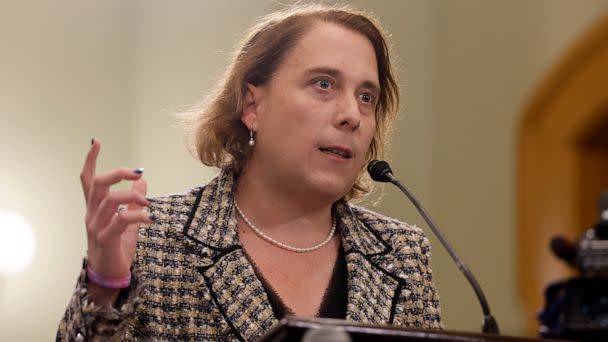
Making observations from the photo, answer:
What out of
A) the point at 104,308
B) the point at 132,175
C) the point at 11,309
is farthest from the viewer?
the point at 11,309

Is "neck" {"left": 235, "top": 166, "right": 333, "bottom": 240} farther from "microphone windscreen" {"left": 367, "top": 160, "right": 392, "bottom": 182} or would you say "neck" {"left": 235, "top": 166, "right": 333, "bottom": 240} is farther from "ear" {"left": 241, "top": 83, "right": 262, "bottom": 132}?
"microphone windscreen" {"left": 367, "top": 160, "right": 392, "bottom": 182}

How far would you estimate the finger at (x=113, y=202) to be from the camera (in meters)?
1.81

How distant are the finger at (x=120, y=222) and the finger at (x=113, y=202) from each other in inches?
0.5

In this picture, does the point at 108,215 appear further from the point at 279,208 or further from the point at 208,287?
the point at 279,208

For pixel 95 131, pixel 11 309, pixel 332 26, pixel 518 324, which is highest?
pixel 95 131

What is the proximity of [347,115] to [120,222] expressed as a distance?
27.8 inches

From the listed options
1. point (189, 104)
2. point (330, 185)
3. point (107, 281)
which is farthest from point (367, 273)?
point (189, 104)

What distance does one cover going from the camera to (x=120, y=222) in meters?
1.83

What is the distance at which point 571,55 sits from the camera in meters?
3.45

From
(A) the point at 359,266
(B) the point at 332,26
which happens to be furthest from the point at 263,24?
(A) the point at 359,266

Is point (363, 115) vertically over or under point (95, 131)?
under

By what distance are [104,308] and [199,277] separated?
321 mm

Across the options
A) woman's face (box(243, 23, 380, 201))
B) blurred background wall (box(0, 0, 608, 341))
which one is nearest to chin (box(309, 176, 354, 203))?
woman's face (box(243, 23, 380, 201))

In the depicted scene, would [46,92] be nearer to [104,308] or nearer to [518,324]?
[518,324]
